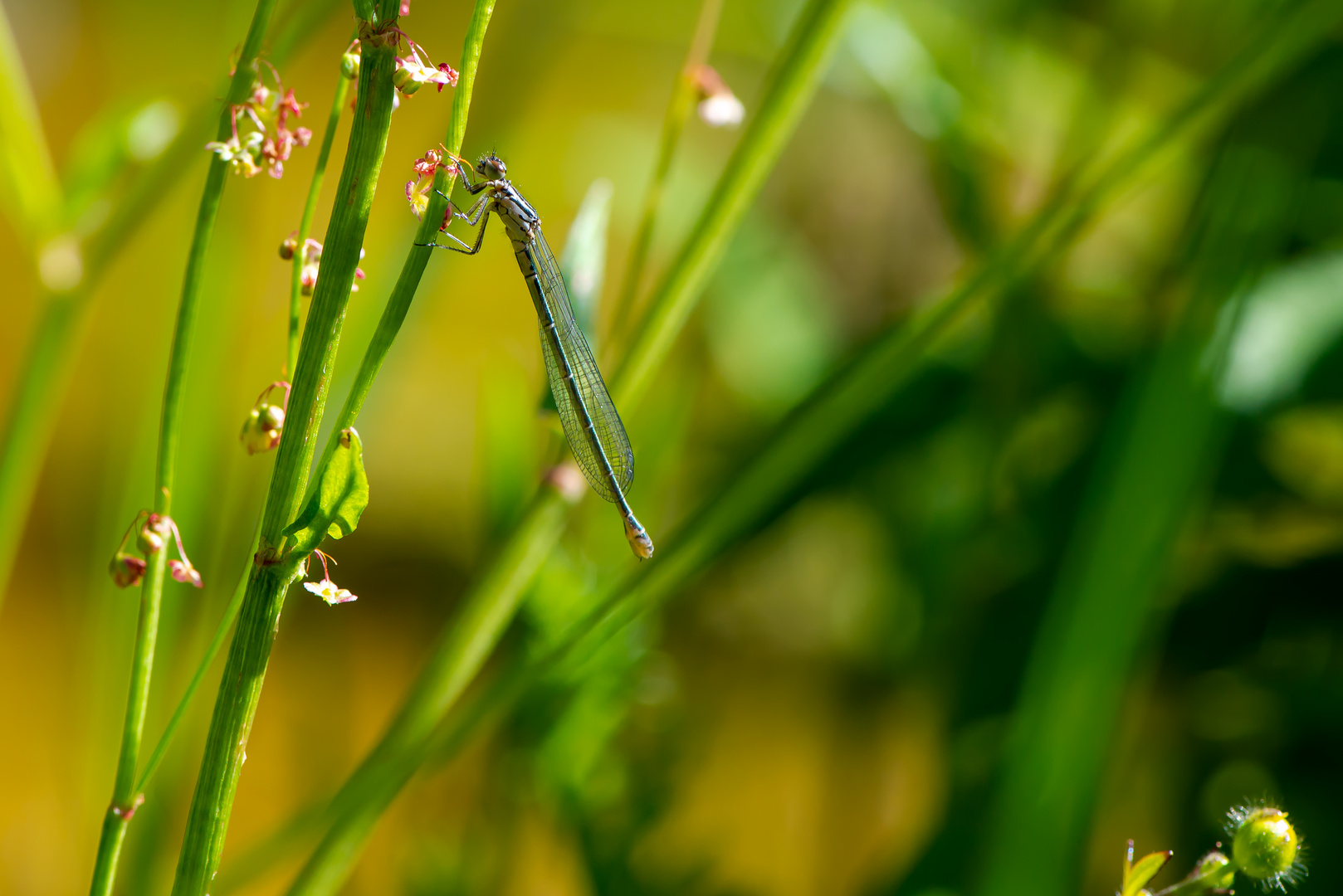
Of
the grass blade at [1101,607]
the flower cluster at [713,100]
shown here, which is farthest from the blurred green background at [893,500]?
the flower cluster at [713,100]

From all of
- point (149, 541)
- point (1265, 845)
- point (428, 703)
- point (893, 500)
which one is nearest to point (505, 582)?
point (428, 703)

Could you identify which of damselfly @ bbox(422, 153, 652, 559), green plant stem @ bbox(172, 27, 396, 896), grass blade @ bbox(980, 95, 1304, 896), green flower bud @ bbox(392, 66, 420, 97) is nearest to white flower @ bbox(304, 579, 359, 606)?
green plant stem @ bbox(172, 27, 396, 896)

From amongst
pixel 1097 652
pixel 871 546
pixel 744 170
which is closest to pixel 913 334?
pixel 744 170

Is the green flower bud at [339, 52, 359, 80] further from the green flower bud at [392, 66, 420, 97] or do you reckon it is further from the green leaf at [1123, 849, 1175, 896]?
the green leaf at [1123, 849, 1175, 896]

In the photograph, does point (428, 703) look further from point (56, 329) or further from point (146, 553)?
point (56, 329)

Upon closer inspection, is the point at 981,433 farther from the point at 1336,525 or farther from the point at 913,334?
the point at 913,334
